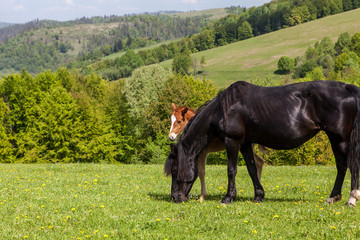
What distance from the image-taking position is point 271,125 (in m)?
8.96

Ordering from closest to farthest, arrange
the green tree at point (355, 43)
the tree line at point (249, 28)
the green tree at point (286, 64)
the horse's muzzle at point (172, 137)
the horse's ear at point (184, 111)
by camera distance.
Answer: the horse's muzzle at point (172, 137), the horse's ear at point (184, 111), the green tree at point (355, 43), the green tree at point (286, 64), the tree line at point (249, 28)

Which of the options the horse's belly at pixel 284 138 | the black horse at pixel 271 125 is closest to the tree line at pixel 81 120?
the black horse at pixel 271 125

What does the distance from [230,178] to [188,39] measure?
180 m

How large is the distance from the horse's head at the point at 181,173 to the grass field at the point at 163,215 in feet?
1.09

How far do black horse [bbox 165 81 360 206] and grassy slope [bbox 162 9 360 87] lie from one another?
101 meters

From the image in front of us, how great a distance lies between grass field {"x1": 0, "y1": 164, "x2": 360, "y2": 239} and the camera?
6.73 m

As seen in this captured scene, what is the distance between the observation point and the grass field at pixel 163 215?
6727 millimetres

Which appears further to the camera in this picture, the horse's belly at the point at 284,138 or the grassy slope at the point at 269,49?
the grassy slope at the point at 269,49

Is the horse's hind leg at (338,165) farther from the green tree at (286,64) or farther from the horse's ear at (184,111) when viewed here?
the green tree at (286,64)

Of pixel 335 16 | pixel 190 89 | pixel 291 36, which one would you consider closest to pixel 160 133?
pixel 190 89

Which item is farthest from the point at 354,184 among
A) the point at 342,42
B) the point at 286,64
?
the point at 342,42

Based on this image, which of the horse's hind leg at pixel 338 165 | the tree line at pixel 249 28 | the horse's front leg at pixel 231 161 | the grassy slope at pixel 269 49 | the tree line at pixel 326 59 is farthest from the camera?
the tree line at pixel 249 28

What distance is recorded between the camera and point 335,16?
143 meters

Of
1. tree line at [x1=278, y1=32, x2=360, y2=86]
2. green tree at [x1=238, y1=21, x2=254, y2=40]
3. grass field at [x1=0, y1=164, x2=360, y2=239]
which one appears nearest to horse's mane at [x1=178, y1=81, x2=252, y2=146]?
grass field at [x1=0, y1=164, x2=360, y2=239]
